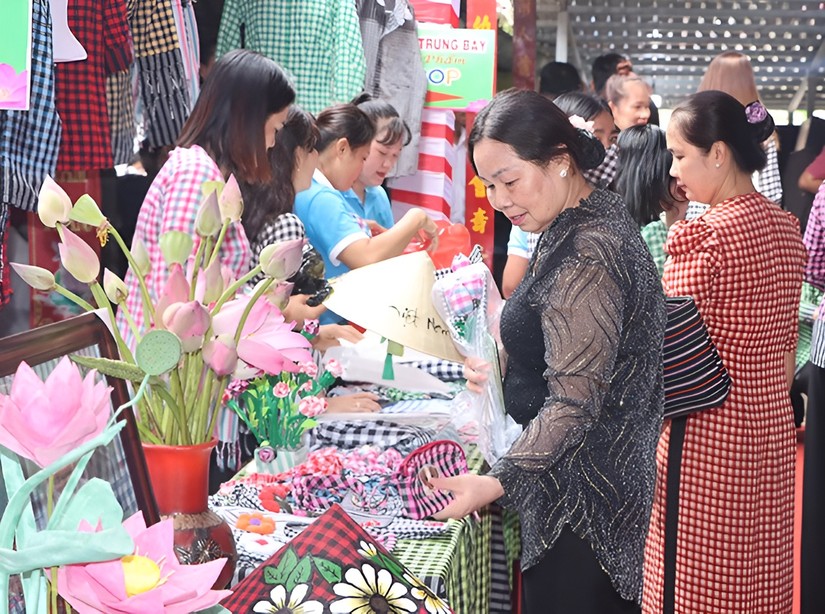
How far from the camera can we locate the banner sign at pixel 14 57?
1555mm

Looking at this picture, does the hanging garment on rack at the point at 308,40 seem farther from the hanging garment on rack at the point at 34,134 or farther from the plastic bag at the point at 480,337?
the plastic bag at the point at 480,337

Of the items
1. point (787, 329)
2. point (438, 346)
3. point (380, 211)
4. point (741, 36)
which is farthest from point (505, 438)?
point (741, 36)

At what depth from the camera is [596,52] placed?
14578 mm

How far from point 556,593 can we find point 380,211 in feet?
7.60

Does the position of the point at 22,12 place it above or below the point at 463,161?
above

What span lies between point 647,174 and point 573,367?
5.46 feet

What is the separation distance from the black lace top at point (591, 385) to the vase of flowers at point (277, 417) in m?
0.42


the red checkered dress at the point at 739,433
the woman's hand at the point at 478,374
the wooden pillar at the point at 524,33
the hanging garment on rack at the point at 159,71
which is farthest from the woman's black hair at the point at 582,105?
the woman's hand at the point at 478,374

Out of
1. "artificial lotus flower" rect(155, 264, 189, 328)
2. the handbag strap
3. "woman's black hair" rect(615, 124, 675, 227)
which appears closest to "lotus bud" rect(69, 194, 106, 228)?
"artificial lotus flower" rect(155, 264, 189, 328)

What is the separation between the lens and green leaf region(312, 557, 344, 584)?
0.96m

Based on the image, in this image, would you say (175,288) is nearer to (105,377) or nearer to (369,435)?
(105,377)

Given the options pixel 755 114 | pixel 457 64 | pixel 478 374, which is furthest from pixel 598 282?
Result: pixel 457 64

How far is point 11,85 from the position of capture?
156cm

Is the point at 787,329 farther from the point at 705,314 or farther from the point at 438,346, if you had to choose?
the point at 438,346
